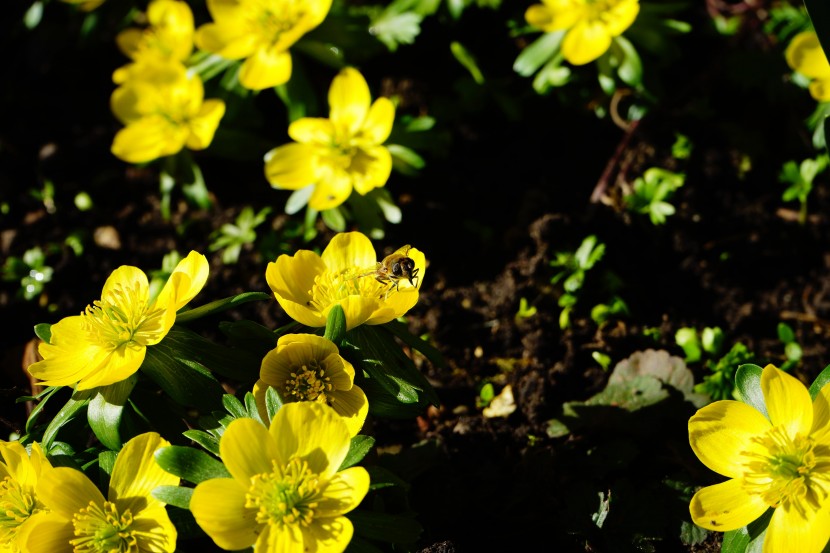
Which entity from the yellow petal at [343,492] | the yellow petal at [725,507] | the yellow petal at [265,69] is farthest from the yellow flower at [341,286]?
the yellow petal at [265,69]

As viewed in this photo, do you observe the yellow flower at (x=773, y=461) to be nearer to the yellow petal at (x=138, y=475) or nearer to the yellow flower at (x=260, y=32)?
the yellow petal at (x=138, y=475)

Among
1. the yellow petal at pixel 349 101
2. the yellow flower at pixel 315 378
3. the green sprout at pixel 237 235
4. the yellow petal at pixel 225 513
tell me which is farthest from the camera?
the green sprout at pixel 237 235

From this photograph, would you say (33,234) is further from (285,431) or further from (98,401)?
(285,431)

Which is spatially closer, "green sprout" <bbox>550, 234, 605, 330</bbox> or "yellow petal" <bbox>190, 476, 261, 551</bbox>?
"yellow petal" <bbox>190, 476, 261, 551</bbox>

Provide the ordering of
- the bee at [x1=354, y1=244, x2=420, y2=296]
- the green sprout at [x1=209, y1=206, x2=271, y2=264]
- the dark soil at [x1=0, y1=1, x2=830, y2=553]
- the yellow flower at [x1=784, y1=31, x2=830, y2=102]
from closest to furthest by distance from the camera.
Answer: the bee at [x1=354, y1=244, x2=420, y2=296]
the dark soil at [x1=0, y1=1, x2=830, y2=553]
the yellow flower at [x1=784, y1=31, x2=830, y2=102]
the green sprout at [x1=209, y1=206, x2=271, y2=264]

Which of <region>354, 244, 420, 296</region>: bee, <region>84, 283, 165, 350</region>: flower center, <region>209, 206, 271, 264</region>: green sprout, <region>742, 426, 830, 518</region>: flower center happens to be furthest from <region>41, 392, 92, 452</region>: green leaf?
<region>742, 426, 830, 518</region>: flower center

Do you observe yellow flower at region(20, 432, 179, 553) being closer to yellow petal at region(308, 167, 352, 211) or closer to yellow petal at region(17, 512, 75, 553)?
yellow petal at region(17, 512, 75, 553)

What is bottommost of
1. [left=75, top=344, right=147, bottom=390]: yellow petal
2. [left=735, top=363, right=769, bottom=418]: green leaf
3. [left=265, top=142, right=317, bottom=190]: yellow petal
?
[left=735, top=363, right=769, bottom=418]: green leaf
